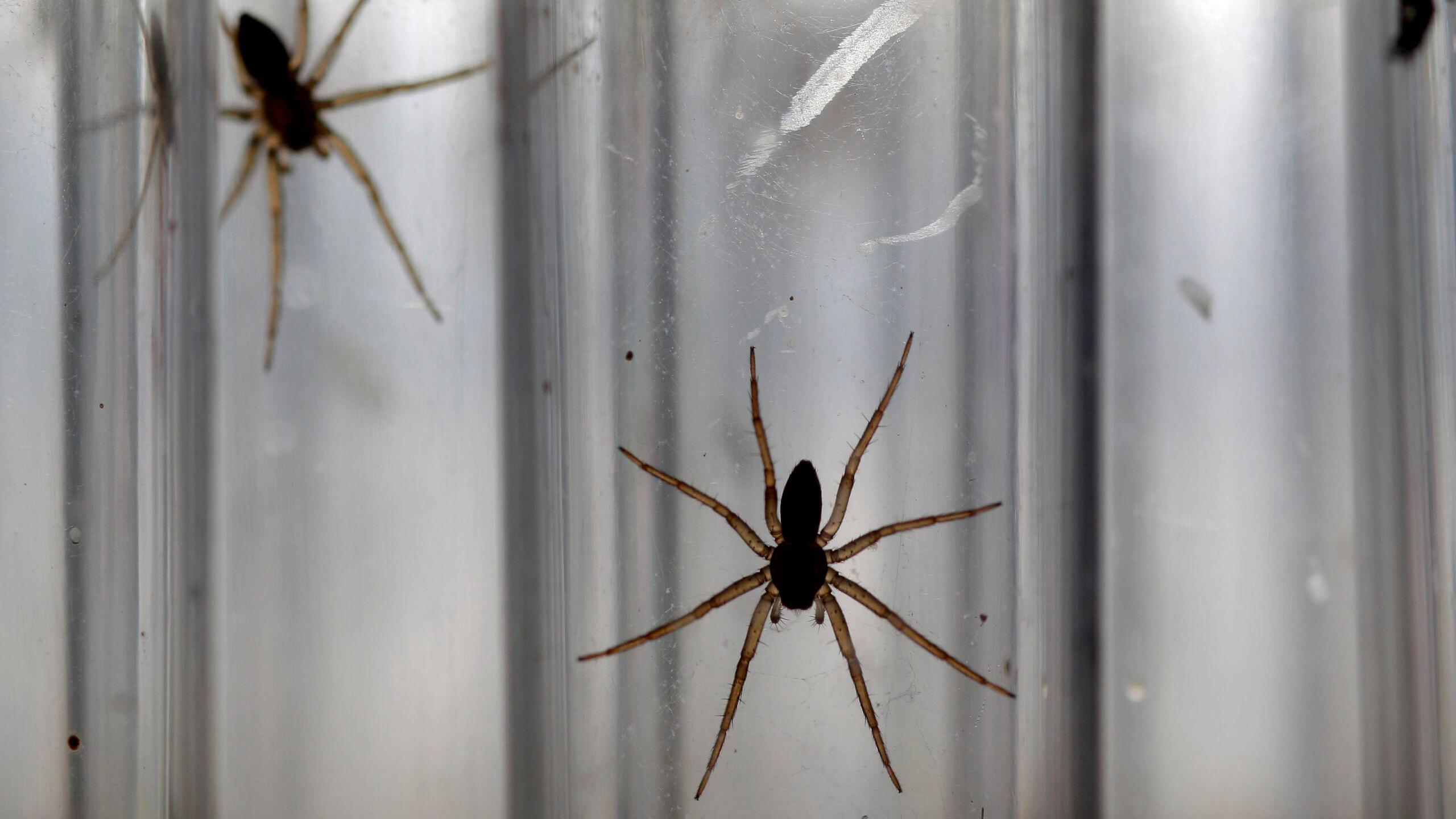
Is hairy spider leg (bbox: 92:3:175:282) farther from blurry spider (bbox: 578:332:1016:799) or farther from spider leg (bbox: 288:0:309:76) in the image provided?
blurry spider (bbox: 578:332:1016:799)

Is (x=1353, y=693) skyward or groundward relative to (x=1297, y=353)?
groundward

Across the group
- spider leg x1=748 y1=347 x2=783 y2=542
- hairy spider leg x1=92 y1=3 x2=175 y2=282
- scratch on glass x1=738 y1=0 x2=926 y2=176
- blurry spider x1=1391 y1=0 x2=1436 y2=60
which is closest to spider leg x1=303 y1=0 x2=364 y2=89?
hairy spider leg x1=92 y1=3 x2=175 y2=282

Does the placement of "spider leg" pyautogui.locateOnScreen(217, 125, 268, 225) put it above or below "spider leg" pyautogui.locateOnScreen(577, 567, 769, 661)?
Answer: above

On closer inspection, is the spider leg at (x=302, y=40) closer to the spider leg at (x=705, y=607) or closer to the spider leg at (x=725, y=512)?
the spider leg at (x=725, y=512)

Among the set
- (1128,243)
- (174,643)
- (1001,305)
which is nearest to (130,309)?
(174,643)

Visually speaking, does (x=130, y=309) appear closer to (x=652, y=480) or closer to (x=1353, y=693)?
(x=652, y=480)

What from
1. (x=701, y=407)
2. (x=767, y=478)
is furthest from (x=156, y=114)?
(x=767, y=478)

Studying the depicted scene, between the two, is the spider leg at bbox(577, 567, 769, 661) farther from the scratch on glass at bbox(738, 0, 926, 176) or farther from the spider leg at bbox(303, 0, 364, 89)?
the spider leg at bbox(303, 0, 364, 89)

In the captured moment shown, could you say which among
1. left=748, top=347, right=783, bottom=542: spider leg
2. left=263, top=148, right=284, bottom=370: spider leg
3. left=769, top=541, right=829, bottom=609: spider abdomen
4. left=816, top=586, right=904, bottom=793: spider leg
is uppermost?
left=263, top=148, right=284, bottom=370: spider leg

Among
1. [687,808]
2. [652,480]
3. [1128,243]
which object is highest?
[1128,243]
